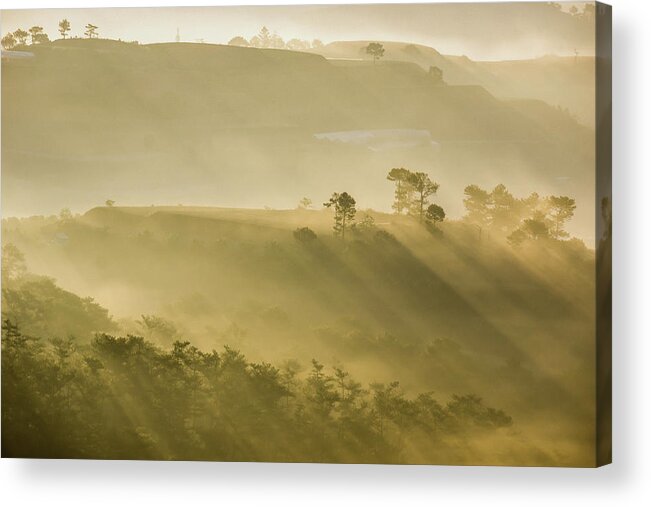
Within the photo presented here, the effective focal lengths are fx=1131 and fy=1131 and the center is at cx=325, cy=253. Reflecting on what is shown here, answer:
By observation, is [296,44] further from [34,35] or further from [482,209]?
[34,35]

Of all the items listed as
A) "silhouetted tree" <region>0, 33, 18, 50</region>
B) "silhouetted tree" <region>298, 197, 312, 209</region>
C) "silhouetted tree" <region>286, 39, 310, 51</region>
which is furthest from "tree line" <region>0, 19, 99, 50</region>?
"silhouetted tree" <region>298, 197, 312, 209</region>

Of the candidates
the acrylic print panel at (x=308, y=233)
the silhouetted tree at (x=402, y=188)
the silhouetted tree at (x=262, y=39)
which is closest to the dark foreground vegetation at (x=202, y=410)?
the acrylic print panel at (x=308, y=233)

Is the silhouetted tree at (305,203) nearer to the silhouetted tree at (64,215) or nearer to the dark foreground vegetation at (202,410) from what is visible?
the dark foreground vegetation at (202,410)

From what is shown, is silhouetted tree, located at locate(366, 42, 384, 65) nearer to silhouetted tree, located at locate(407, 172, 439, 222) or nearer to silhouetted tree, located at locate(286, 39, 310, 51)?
silhouetted tree, located at locate(286, 39, 310, 51)

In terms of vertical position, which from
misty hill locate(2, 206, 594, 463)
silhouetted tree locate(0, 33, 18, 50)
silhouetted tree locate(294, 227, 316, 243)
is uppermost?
silhouetted tree locate(0, 33, 18, 50)

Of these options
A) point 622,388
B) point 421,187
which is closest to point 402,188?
point 421,187

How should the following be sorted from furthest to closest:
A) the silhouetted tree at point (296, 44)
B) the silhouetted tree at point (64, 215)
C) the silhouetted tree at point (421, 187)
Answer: the silhouetted tree at point (64, 215), the silhouetted tree at point (296, 44), the silhouetted tree at point (421, 187)
